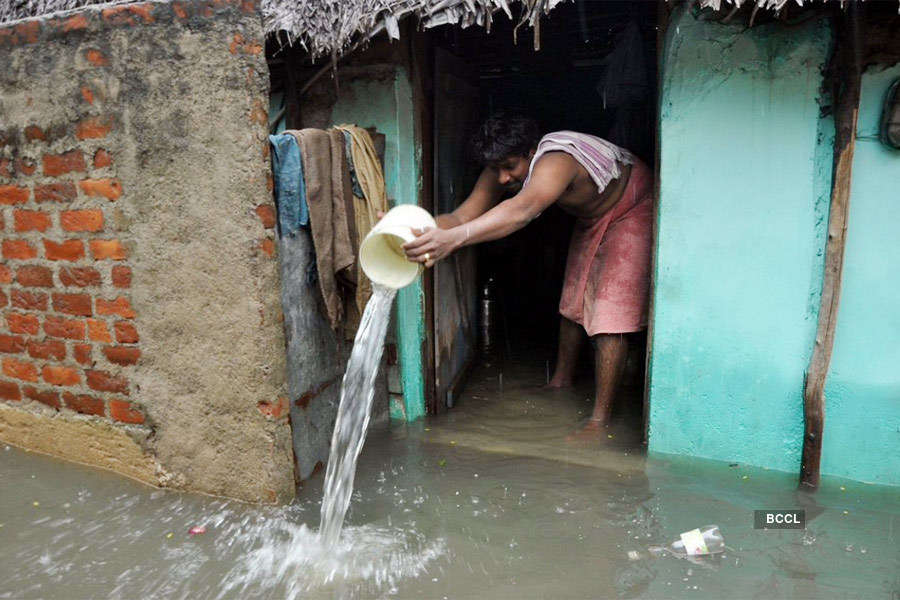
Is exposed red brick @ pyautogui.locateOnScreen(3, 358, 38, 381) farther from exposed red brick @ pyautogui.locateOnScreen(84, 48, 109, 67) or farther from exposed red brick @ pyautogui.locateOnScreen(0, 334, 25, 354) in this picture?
exposed red brick @ pyautogui.locateOnScreen(84, 48, 109, 67)

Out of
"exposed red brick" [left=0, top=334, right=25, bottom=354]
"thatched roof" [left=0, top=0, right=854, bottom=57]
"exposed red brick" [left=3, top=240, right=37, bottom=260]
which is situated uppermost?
"thatched roof" [left=0, top=0, right=854, bottom=57]

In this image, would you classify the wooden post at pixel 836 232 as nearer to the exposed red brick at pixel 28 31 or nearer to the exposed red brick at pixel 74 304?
the exposed red brick at pixel 74 304

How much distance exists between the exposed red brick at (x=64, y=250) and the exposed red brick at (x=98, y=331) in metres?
0.28

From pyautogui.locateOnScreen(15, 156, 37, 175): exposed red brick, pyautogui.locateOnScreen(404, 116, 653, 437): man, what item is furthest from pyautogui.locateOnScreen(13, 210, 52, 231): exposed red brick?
pyautogui.locateOnScreen(404, 116, 653, 437): man

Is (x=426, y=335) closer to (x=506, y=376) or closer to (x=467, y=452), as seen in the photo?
(x=467, y=452)

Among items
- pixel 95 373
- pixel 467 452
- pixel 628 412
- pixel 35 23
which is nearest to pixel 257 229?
pixel 95 373

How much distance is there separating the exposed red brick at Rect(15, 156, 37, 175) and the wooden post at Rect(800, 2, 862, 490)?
3.32 m

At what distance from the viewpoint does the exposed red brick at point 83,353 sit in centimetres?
273

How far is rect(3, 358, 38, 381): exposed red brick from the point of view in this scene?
2.93m

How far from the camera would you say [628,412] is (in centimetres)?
386

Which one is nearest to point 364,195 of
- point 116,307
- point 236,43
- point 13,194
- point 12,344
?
point 236,43

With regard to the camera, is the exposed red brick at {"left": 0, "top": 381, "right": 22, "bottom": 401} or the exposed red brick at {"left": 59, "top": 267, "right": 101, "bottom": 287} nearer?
the exposed red brick at {"left": 59, "top": 267, "right": 101, "bottom": 287}

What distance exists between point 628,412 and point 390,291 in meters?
1.81

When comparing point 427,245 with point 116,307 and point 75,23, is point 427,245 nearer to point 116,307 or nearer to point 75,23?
point 116,307
